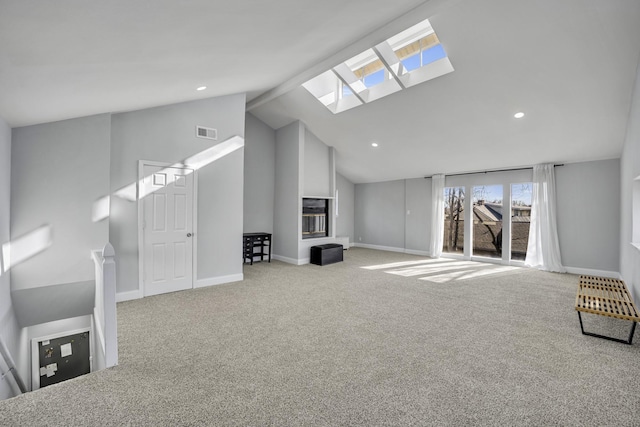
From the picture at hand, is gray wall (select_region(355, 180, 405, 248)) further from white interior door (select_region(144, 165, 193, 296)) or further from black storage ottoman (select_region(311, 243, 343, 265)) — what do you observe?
white interior door (select_region(144, 165, 193, 296))

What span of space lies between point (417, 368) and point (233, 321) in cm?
199

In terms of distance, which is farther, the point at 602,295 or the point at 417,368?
the point at 602,295

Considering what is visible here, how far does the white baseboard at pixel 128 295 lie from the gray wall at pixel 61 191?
0.45 metres

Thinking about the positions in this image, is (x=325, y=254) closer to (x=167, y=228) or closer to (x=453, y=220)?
(x=167, y=228)

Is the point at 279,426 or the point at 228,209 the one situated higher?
the point at 228,209

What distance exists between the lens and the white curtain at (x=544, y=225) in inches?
226

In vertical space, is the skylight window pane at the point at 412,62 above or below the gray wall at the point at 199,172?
above

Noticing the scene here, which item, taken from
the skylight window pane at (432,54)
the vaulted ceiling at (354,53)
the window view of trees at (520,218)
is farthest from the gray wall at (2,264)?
the window view of trees at (520,218)

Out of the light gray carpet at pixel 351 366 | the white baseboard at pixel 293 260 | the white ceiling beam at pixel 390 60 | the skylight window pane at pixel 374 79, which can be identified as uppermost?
the skylight window pane at pixel 374 79

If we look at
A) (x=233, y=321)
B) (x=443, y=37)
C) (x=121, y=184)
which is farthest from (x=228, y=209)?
(x=443, y=37)

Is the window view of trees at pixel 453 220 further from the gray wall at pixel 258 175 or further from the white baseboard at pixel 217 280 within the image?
the white baseboard at pixel 217 280

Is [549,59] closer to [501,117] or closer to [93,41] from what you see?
[501,117]

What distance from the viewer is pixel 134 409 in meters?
1.82

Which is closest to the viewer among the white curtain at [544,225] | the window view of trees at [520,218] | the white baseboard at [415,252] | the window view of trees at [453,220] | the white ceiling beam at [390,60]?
the white ceiling beam at [390,60]
